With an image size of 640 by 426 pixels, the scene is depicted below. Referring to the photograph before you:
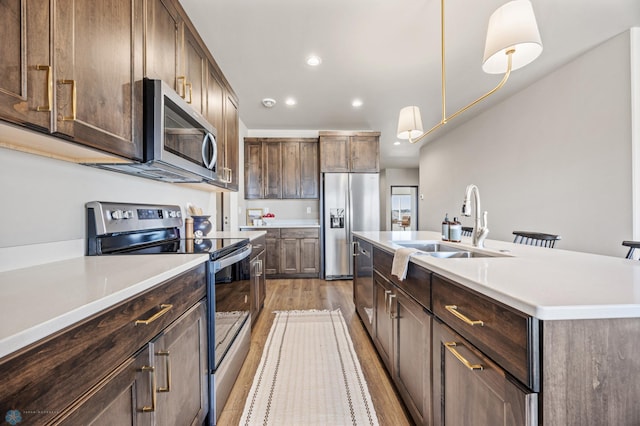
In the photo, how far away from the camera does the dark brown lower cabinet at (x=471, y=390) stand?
27.5 inches

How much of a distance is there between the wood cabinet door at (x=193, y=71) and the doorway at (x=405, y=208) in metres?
8.63

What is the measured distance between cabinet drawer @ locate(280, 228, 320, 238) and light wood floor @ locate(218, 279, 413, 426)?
0.73m

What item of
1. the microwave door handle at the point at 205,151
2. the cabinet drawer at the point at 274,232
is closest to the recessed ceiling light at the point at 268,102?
the cabinet drawer at the point at 274,232

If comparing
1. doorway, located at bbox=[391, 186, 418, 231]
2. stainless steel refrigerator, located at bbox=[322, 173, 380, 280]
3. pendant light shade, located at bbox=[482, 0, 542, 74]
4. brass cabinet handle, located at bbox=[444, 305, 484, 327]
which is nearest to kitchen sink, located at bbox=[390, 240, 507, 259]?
brass cabinet handle, located at bbox=[444, 305, 484, 327]

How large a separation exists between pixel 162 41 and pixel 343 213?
347 centimetres

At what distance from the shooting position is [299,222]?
5.13m

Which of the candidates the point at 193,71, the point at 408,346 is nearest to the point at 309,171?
the point at 193,71

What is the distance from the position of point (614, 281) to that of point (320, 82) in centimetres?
320

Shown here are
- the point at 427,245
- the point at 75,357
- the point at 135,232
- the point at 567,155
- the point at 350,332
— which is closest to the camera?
the point at 75,357

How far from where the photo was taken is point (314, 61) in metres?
2.88

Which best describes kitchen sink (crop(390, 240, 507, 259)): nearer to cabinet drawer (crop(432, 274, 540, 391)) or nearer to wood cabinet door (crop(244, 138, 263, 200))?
cabinet drawer (crop(432, 274, 540, 391))

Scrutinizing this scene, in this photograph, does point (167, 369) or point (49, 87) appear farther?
point (167, 369)

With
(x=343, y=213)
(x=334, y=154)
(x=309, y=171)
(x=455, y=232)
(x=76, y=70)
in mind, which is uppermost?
(x=334, y=154)

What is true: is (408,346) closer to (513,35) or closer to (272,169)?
(513,35)
